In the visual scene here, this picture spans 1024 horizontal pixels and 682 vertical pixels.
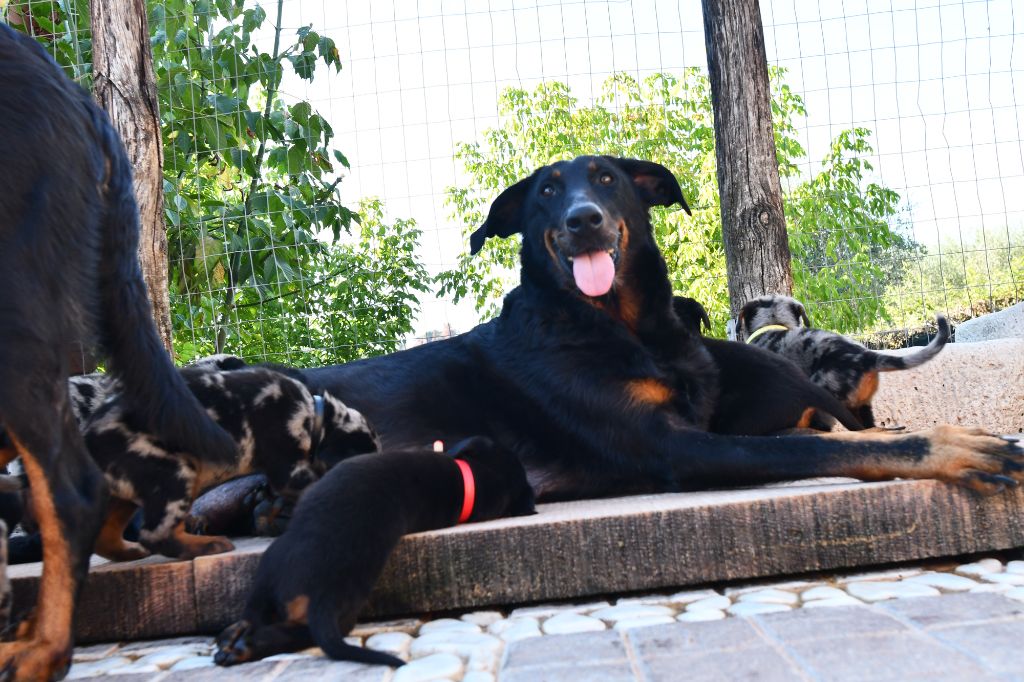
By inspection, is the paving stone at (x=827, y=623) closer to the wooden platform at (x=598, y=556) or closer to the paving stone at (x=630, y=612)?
the paving stone at (x=630, y=612)

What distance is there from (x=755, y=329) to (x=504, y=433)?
2.03m

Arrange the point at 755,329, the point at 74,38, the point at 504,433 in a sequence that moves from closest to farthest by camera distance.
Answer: the point at 504,433, the point at 755,329, the point at 74,38

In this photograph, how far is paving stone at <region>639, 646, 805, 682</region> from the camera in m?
1.84

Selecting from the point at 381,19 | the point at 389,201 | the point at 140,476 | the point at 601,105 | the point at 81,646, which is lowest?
the point at 81,646

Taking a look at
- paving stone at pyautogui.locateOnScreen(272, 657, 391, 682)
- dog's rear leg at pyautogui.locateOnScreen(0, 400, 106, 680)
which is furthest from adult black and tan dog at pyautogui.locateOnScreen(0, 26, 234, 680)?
paving stone at pyautogui.locateOnScreen(272, 657, 391, 682)

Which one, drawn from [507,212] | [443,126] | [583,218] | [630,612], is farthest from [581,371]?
[443,126]

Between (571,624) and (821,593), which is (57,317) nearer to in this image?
(571,624)

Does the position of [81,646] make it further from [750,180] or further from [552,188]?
[750,180]

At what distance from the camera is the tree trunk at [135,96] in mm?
4910

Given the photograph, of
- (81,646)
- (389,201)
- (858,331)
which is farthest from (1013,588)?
(389,201)

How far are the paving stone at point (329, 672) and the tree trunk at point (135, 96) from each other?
3.14 meters

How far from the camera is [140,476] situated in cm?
278

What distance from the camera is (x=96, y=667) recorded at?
2432 millimetres

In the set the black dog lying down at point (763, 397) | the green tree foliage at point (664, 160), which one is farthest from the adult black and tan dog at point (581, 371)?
the green tree foliage at point (664, 160)
